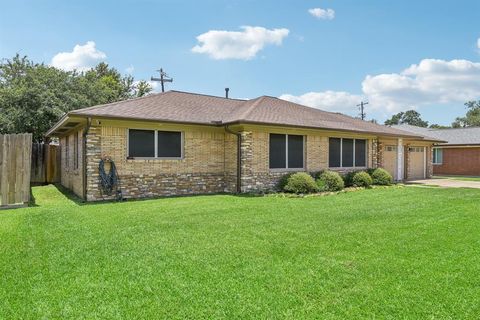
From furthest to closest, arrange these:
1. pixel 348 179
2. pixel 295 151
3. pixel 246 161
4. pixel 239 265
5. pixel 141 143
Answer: pixel 348 179 → pixel 295 151 → pixel 246 161 → pixel 141 143 → pixel 239 265

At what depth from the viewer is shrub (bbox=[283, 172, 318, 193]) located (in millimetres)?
12906

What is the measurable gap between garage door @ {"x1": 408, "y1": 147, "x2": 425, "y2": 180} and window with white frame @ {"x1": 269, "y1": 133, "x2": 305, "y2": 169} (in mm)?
→ 10002

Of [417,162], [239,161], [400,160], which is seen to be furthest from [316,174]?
[417,162]

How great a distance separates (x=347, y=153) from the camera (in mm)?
16438

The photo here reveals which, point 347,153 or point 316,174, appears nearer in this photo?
point 316,174

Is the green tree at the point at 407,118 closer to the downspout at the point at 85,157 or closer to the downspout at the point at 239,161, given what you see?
the downspout at the point at 239,161

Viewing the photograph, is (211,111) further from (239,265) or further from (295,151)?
(239,265)

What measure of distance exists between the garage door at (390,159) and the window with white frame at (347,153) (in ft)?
7.20

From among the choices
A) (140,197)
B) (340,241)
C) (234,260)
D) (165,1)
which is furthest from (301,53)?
(234,260)

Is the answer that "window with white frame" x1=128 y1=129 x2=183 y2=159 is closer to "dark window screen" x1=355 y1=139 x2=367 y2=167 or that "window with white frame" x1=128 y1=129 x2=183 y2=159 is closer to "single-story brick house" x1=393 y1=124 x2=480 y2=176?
"dark window screen" x1=355 y1=139 x2=367 y2=167

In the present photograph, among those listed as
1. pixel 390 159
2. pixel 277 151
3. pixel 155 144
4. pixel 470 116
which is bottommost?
pixel 390 159

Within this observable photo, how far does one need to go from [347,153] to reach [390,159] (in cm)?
424

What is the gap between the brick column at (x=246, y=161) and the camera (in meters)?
12.8

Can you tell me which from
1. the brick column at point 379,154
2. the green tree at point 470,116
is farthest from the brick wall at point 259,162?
the green tree at point 470,116
